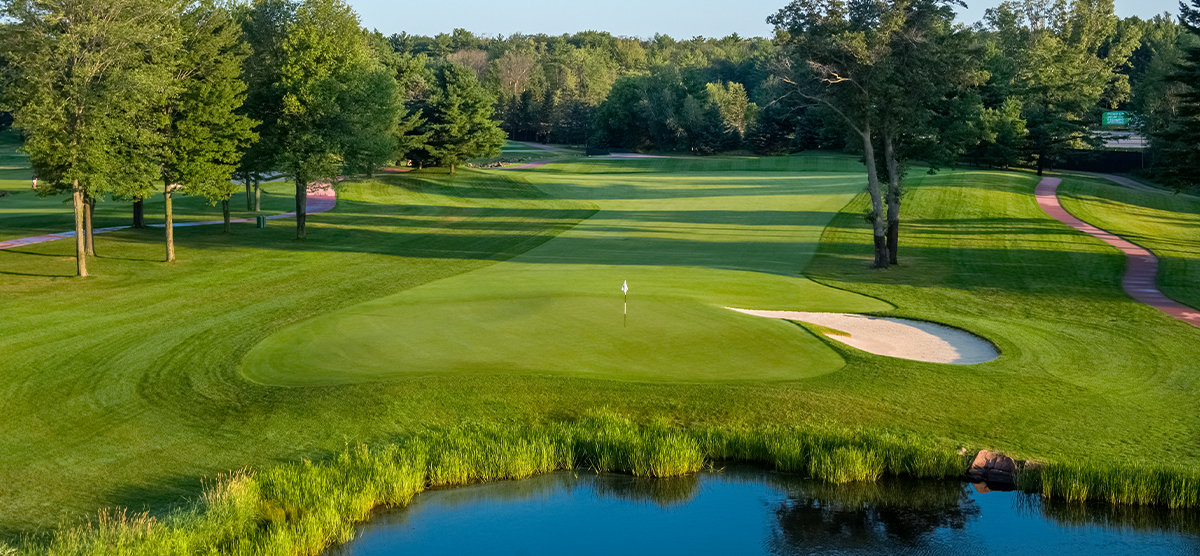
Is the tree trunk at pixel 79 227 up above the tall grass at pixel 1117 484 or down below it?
above

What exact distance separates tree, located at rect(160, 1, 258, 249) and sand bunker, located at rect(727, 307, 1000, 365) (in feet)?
80.0

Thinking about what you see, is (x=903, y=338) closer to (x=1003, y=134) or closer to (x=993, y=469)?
(x=993, y=469)

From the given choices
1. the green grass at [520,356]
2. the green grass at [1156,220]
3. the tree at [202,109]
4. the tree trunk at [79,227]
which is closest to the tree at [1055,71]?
the green grass at [1156,220]

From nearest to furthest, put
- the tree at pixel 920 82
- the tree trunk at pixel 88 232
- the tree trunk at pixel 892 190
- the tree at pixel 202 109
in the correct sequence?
1. the tree at pixel 920 82
2. the tree trunk at pixel 892 190
3. the tree at pixel 202 109
4. the tree trunk at pixel 88 232

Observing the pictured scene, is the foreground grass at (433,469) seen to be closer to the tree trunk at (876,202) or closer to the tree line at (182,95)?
the tree trunk at (876,202)

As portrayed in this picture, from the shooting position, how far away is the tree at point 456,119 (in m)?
74.1

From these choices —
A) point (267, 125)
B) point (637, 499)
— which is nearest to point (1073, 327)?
point (637, 499)

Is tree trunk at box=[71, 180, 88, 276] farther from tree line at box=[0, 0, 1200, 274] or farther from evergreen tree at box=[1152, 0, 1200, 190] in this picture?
evergreen tree at box=[1152, 0, 1200, 190]

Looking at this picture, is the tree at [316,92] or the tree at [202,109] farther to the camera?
the tree at [316,92]

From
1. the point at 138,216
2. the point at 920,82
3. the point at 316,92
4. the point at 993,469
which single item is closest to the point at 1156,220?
the point at 920,82

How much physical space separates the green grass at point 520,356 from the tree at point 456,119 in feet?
102

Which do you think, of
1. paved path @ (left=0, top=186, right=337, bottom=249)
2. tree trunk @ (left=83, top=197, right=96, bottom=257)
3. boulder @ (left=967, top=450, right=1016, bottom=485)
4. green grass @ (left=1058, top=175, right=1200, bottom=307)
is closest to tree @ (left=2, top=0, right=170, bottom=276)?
tree trunk @ (left=83, top=197, right=96, bottom=257)

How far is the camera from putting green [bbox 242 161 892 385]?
20.0m

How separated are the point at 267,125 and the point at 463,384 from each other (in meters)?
29.6
